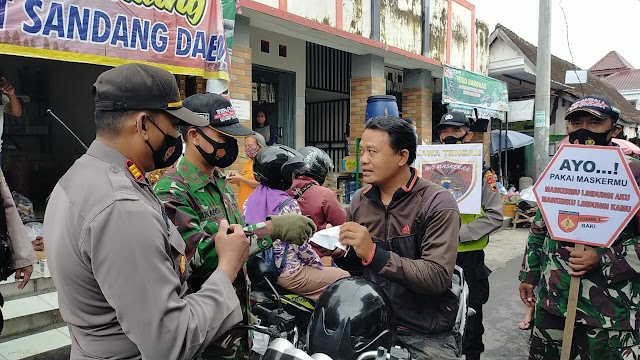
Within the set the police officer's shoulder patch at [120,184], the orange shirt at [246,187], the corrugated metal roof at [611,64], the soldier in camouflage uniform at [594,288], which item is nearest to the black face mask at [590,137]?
the soldier in camouflage uniform at [594,288]

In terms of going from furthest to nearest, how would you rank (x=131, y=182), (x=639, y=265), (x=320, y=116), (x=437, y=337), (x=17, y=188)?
1. (x=320, y=116)
2. (x=17, y=188)
3. (x=639, y=265)
4. (x=437, y=337)
5. (x=131, y=182)

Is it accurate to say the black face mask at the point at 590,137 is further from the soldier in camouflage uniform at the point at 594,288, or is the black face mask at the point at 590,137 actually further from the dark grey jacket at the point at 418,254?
the dark grey jacket at the point at 418,254

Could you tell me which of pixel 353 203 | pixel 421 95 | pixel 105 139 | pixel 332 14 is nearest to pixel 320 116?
pixel 421 95

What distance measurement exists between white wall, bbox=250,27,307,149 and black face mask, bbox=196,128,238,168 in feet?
19.7

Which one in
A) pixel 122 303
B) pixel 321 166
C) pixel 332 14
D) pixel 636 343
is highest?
pixel 332 14

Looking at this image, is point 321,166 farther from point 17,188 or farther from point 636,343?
point 17,188

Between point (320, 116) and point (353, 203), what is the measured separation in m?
8.91

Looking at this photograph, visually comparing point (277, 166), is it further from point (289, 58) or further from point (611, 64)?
point (611, 64)

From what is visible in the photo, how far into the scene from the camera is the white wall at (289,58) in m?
7.92

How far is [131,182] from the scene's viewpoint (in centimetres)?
132

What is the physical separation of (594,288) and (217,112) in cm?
221

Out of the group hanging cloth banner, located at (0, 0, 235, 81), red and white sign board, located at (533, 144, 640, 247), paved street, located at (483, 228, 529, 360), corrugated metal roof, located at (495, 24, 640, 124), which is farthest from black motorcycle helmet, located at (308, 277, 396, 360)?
corrugated metal roof, located at (495, 24, 640, 124)

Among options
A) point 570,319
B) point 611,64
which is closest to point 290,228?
point 570,319

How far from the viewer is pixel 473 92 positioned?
34.7ft
